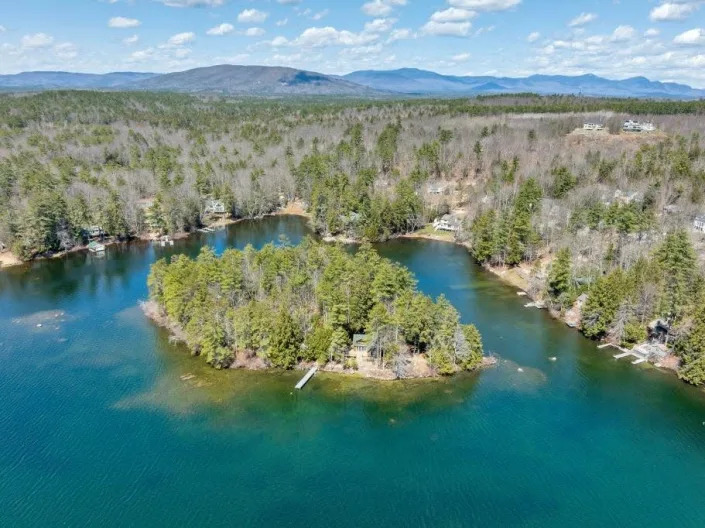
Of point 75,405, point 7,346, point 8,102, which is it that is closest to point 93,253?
point 7,346

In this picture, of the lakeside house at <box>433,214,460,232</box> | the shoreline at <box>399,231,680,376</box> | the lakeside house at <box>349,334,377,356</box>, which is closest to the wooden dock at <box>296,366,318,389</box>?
the lakeside house at <box>349,334,377,356</box>

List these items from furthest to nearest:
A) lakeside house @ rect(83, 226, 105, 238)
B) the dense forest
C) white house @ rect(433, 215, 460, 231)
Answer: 1. white house @ rect(433, 215, 460, 231)
2. lakeside house @ rect(83, 226, 105, 238)
3. the dense forest

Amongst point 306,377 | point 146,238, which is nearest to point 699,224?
point 306,377

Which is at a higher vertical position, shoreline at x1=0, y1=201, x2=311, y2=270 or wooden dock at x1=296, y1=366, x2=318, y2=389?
wooden dock at x1=296, y1=366, x2=318, y2=389

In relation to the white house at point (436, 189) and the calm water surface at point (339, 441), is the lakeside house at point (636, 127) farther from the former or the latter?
the calm water surface at point (339, 441)

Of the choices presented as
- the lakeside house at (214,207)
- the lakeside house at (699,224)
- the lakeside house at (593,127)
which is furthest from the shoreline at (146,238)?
the lakeside house at (593,127)

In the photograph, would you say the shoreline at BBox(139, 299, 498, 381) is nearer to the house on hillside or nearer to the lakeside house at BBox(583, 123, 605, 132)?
the house on hillside
